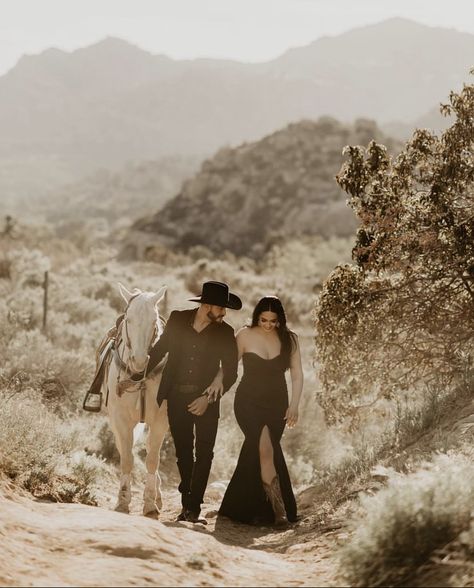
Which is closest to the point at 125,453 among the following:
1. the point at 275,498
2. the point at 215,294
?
the point at 275,498

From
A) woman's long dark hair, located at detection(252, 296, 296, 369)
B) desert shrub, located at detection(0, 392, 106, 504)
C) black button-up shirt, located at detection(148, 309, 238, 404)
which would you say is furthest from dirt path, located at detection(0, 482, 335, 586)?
woman's long dark hair, located at detection(252, 296, 296, 369)

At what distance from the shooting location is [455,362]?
9.27 metres

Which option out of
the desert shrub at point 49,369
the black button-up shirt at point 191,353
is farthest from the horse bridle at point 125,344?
the desert shrub at point 49,369

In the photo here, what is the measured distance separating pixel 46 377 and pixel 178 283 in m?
15.5

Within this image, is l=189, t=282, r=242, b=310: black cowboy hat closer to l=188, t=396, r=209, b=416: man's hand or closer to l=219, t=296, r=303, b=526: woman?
l=219, t=296, r=303, b=526: woman

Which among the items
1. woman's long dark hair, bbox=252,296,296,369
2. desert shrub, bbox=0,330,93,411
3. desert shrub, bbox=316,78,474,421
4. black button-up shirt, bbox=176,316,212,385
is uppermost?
desert shrub, bbox=316,78,474,421

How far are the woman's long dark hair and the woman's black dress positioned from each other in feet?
0.28

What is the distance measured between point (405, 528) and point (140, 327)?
319cm

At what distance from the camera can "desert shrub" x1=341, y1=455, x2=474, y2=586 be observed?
14.7 ft

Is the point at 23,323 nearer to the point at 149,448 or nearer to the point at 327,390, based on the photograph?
the point at 327,390

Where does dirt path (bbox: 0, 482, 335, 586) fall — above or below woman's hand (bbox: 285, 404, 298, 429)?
below

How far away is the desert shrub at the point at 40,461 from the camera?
281 inches

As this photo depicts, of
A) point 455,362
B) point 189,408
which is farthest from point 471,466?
point 455,362

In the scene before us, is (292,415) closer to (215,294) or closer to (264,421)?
(264,421)
